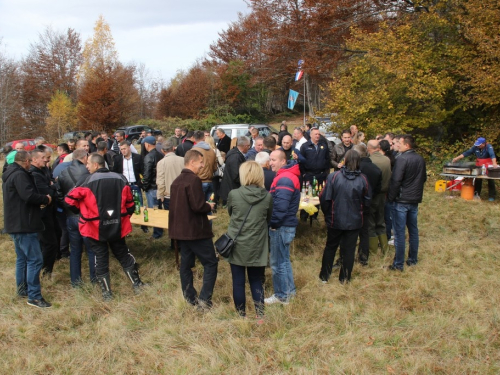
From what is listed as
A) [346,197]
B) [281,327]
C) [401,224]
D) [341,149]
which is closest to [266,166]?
[346,197]

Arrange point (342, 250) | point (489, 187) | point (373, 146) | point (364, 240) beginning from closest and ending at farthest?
point (342, 250)
point (364, 240)
point (373, 146)
point (489, 187)

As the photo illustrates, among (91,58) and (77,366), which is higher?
(91,58)

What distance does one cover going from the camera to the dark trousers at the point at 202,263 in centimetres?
412

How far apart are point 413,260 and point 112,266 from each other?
14.6ft

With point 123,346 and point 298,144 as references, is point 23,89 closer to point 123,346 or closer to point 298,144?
point 298,144

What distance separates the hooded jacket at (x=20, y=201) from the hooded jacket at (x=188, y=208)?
1727mm

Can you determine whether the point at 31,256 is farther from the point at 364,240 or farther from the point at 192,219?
the point at 364,240

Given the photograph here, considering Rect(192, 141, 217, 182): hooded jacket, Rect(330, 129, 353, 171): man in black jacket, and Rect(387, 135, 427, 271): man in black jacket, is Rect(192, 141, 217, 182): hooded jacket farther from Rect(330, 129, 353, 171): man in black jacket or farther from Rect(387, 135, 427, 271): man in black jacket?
Rect(387, 135, 427, 271): man in black jacket

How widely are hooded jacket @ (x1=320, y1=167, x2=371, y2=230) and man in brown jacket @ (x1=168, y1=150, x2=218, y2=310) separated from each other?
1539 millimetres

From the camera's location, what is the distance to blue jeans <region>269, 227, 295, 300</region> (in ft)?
14.2

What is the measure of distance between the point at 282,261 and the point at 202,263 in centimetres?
90

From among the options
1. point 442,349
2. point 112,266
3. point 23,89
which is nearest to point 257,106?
point 23,89

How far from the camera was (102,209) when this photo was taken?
4.45 meters

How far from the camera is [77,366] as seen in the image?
349 cm
